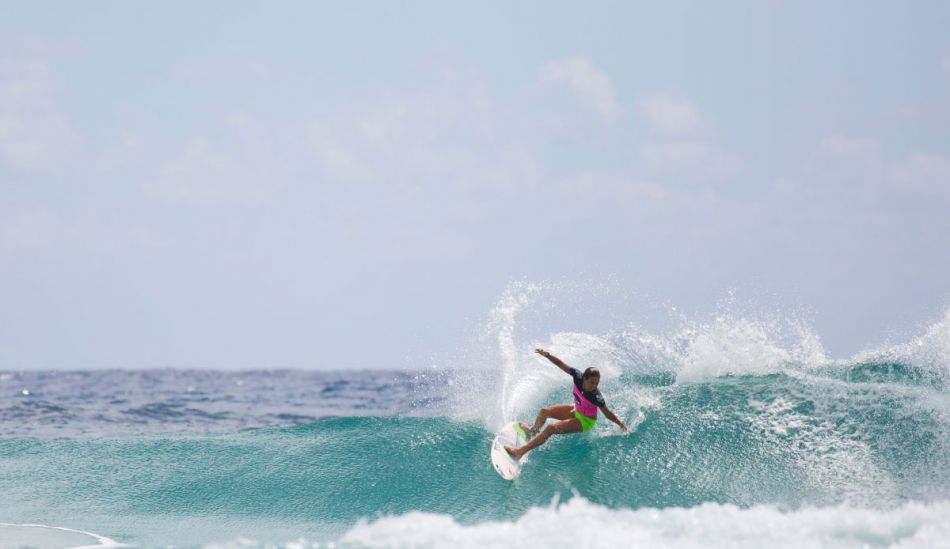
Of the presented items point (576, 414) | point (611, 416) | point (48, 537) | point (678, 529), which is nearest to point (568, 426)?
point (576, 414)

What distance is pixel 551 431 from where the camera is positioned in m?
9.80

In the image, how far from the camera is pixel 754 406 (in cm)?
1109

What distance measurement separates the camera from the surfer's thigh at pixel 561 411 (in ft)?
32.6

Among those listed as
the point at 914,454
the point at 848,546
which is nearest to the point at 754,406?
the point at 914,454

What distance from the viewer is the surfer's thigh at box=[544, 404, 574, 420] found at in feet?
32.6

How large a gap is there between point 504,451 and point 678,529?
2.58 m

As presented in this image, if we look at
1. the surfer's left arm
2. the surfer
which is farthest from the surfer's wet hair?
the surfer's left arm

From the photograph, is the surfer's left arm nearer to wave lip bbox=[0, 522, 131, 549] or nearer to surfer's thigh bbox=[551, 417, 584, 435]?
surfer's thigh bbox=[551, 417, 584, 435]

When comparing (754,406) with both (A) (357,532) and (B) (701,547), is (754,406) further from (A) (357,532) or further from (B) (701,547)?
(A) (357,532)

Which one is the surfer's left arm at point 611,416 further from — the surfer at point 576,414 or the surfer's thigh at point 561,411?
the surfer's thigh at point 561,411

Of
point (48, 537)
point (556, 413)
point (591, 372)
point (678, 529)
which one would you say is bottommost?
point (48, 537)

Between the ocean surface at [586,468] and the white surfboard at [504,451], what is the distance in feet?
0.55

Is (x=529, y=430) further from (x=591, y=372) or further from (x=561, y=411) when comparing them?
(x=591, y=372)

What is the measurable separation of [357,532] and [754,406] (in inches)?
226
